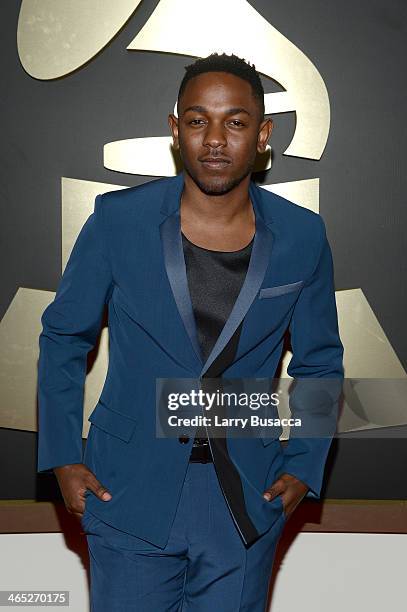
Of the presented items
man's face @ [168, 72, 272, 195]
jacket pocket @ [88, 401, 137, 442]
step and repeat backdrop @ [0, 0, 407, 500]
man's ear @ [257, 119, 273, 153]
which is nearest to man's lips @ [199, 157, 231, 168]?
man's face @ [168, 72, 272, 195]

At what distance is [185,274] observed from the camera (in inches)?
62.2

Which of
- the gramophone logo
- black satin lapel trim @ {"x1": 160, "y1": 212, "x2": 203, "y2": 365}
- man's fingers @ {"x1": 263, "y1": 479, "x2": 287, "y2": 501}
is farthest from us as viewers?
the gramophone logo

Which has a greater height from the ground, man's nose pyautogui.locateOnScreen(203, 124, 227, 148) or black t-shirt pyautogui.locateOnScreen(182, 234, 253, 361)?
man's nose pyautogui.locateOnScreen(203, 124, 227, 148)

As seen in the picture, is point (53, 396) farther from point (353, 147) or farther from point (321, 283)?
point (353, 147)

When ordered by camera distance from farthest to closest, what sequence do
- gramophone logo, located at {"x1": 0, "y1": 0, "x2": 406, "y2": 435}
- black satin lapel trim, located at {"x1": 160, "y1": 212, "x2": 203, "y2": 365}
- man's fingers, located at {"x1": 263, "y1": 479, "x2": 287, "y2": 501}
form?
1. gramophone logo, located at {"x1": 0, "y1": 0, "x2": 406, "y2": 435}
2. man's fingers, located at {"x1": 263, "y1": 479, "x2": 287, "y2": 501}
3. black satin lapel trim, located at {"x1": 160, "y1": 212, "x2": 203, "y2": 365}

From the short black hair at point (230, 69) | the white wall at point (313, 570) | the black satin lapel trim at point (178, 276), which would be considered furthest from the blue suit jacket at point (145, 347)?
the white wall at point (313, 570)

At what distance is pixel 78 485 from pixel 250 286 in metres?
0.49

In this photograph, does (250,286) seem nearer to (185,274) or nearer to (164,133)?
(185,274)

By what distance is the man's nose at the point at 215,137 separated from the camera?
1563 mm

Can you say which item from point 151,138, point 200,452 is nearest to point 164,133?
point 151,138

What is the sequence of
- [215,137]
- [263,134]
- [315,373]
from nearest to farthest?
[215,137] < [263,134] < [315,373]

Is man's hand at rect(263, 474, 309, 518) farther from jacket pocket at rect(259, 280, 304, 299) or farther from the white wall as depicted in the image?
the white wall

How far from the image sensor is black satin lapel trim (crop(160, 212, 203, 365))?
1560 millimetres

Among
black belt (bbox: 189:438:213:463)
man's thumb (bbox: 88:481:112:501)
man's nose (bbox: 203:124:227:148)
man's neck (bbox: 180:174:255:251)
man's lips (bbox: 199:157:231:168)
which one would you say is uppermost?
man's nose (bbox: 203:124:227:148)
